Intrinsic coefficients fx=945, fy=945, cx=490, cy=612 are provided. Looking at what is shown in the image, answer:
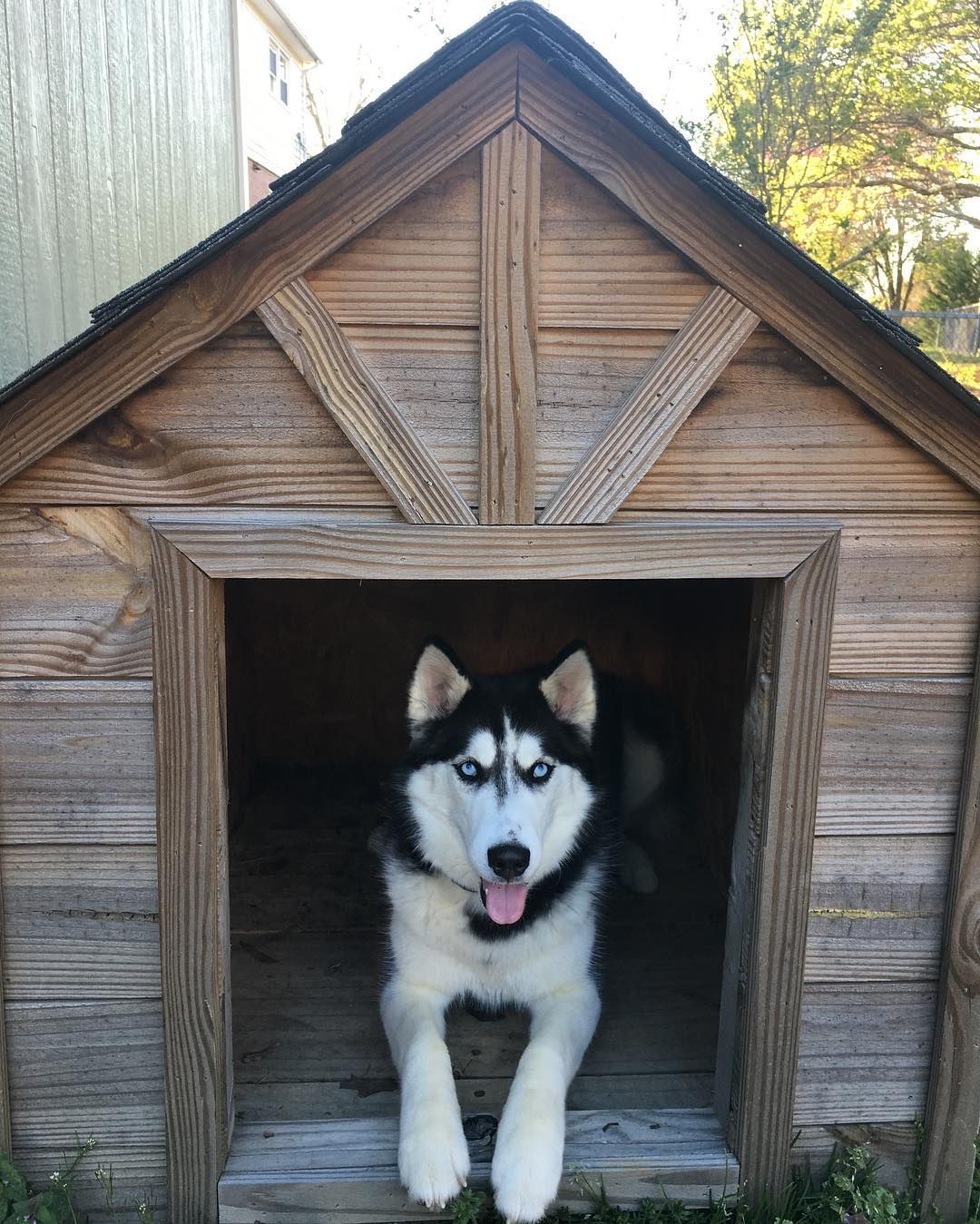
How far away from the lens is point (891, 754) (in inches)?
92.3

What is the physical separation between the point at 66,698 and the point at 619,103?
176 cm

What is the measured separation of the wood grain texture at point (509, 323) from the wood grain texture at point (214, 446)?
11.3 inches

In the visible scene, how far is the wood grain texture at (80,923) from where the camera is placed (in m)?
2.24

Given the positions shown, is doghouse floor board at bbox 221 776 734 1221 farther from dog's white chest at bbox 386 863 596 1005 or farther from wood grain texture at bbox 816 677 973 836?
wood grain texture at bbox 816 677 973 836

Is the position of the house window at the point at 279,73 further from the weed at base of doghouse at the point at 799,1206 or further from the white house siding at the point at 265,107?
the weed at base of doghouse at the point at 799,1206

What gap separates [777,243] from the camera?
6.55ft

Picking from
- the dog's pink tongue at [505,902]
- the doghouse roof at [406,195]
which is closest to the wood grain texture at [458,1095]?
the dog's pink tongue at [505,902]

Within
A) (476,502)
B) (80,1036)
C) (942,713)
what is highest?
(476,502)

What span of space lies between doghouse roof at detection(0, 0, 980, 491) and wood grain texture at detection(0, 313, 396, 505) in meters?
0.05

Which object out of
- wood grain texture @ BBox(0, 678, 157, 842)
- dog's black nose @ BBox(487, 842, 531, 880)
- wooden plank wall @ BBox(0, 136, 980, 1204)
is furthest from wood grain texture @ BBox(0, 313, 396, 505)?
dog's black nose @ BBox(487, 842, 531, 880)

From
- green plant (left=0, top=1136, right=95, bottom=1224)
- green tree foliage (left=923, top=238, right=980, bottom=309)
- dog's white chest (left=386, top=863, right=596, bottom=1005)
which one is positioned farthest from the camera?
green tree foliage (left=923, top=238, right=980, bottom=309)

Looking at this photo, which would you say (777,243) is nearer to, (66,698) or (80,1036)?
(66,698)

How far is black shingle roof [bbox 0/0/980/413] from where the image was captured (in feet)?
6.20

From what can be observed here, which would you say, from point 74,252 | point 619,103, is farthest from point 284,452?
point 74,252
